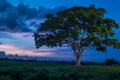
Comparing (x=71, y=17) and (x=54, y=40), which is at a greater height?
(x=71, y=17)

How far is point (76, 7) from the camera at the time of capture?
66312 millimetres

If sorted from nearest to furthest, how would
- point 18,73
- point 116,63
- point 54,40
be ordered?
point 18,73 → point 54,40 → point 116,63

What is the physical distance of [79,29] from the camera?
66.1 meters

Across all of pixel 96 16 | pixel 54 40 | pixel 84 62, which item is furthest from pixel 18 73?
pixel 84 62

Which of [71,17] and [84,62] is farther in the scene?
[84,62]

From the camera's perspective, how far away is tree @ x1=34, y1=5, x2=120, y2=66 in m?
64.8

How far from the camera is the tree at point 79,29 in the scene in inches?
2549

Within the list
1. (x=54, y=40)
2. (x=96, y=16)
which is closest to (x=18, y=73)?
(x=54, y=40)

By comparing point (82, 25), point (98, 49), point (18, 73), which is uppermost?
point (82, 25)

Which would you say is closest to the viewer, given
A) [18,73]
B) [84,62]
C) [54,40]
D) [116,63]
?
[18,73]

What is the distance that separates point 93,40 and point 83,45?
2.25 metres

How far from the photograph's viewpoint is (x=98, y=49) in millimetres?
67688

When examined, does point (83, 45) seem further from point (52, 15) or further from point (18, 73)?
point (18, 73)

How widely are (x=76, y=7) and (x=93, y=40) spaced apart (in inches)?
286
